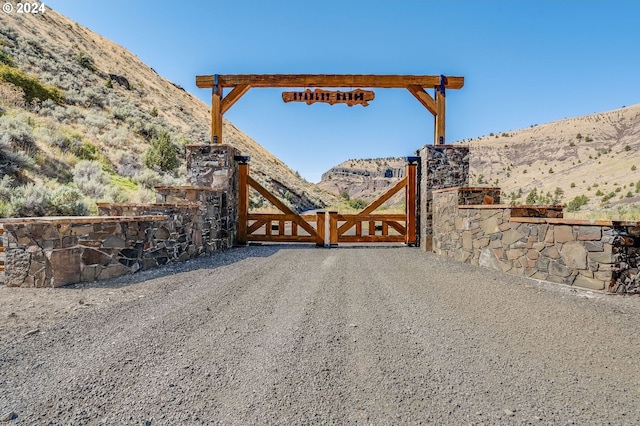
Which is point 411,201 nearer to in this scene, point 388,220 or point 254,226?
point 388,220

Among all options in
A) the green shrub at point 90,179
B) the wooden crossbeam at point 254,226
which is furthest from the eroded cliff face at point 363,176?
the wooden crossbeam at point 254,226

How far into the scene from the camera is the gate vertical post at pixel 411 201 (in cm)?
899

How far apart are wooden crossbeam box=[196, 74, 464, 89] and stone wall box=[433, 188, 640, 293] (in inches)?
123

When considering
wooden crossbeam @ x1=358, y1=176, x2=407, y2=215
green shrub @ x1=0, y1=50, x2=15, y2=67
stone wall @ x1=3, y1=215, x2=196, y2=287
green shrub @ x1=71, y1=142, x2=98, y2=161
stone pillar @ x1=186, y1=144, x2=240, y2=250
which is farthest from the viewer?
green shrub @ x1=0, y1=50, x2=15, y2=67

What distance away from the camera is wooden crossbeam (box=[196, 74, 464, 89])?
337 inches

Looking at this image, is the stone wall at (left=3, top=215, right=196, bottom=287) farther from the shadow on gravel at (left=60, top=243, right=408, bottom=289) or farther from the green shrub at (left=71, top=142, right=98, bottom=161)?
the green shrub at (left=71, top=142, right=98, bottom=161)

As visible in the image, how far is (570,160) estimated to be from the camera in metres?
48.0

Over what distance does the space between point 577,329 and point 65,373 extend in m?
4.45

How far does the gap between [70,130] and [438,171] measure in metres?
18.6

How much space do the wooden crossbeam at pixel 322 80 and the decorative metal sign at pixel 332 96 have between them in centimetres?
18

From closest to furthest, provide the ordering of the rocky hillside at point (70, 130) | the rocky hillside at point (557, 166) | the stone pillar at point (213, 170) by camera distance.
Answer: the stone pillar at point (213, 170), the rocky hillside at point (70, 130), the rocky hillside at point (557, 166)

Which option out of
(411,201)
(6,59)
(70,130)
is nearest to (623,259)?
(411,201)

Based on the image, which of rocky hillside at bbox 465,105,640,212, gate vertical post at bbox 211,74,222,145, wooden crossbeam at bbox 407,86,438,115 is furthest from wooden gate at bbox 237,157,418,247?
rocky hillside at bbox 465,105,640,212

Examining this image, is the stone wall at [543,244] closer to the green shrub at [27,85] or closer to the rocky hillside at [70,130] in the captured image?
the rocky hillside at [70,130]
